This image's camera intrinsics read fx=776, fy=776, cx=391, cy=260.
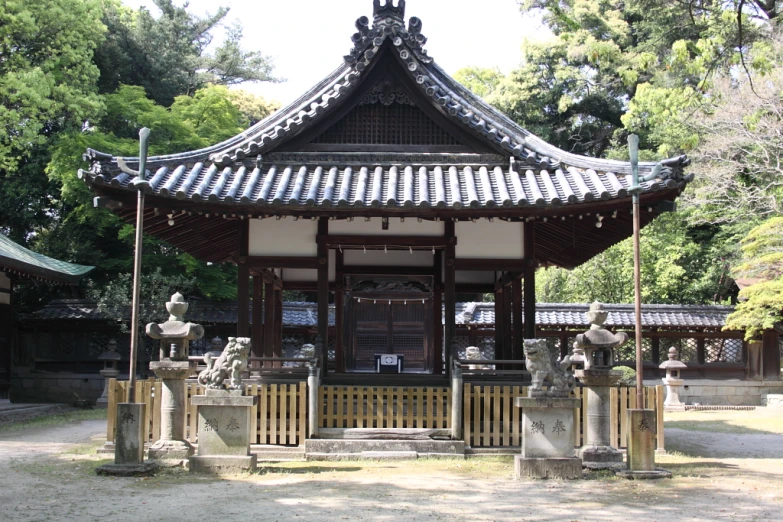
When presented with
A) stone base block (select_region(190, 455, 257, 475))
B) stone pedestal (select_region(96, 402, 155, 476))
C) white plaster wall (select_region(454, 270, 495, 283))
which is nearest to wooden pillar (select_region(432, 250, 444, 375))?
white plaster wall (select_region(454, 270, 495, 283))

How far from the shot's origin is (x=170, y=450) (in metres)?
11.2

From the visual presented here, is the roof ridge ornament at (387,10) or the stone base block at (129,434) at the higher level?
the roof ridge ornament at (387,10)

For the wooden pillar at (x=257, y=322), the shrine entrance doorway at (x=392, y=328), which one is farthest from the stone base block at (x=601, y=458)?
the shrine entrance doorway at (x=392, y=328)

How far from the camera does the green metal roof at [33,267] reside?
21.8 m

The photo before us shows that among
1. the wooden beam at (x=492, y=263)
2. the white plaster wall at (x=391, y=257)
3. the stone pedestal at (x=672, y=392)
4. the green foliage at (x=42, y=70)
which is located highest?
the green foliage at (x=42, y=70)

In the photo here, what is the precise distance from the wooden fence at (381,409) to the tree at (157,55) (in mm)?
26618

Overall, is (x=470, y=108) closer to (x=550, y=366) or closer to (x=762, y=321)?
(x=550, y=366)

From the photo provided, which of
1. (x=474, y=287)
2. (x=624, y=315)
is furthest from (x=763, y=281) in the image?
(x=474, y=287)

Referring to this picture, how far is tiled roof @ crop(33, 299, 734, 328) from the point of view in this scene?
1072 inches

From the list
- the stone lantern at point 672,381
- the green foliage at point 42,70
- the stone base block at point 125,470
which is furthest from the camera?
the green foliage at point 42,70

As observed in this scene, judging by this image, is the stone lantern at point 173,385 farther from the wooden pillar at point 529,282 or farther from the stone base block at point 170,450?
the wooden pillar at point 529,282

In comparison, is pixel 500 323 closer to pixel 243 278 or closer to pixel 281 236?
pixel 281 236

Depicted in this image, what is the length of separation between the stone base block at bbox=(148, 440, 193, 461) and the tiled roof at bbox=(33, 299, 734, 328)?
15762mm

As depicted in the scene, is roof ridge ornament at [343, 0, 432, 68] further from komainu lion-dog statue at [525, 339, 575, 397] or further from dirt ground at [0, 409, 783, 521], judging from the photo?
dirt ground at [0, 409, 783, 521]
